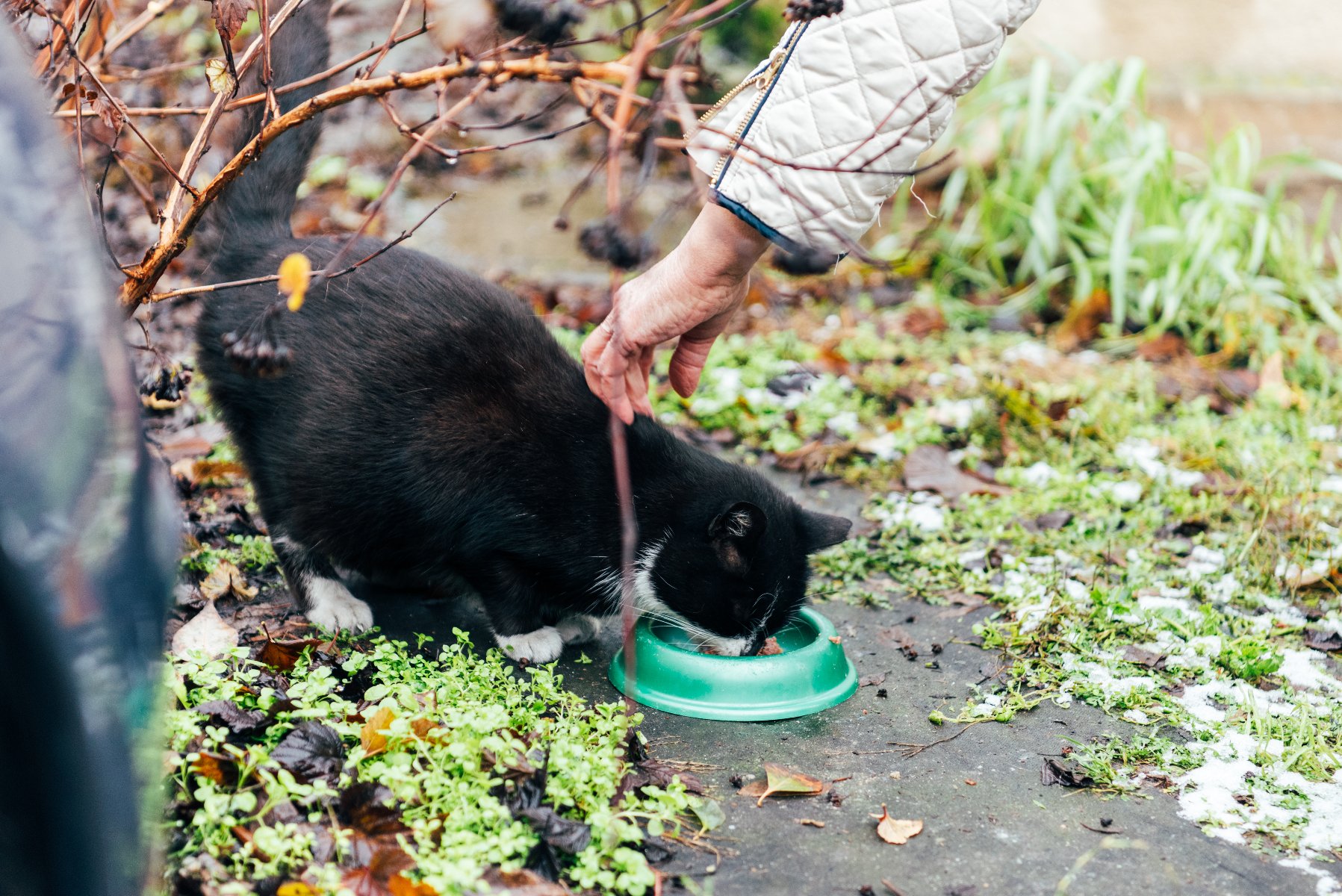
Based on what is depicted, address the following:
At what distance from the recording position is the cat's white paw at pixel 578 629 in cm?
302

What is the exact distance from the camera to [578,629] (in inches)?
119

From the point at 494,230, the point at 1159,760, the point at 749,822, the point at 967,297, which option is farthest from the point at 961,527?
the point at 494,230

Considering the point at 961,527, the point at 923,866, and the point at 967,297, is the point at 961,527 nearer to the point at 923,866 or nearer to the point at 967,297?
the point at 923,866

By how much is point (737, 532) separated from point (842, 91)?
3.45 ft

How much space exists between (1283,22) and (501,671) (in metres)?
8.32

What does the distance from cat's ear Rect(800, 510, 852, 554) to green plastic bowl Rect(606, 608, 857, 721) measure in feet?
1.02

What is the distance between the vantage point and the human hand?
2316mm

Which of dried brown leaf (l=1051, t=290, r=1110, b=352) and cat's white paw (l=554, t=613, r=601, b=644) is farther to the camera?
dried brown leaf (l=1051, t=290, r=1110, b=352)

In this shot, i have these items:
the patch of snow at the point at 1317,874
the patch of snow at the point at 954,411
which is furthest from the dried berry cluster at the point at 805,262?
the patch of snow at the point at 954,411

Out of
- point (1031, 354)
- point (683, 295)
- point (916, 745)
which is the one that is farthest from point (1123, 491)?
point (683, 295)

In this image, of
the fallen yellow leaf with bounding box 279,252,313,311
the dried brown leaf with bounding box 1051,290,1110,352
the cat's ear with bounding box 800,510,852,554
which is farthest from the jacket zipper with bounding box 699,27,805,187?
the dried brown leaf with bounding box 1051,290,1110,352

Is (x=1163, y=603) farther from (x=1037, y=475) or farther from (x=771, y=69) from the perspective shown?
(x=771, y=69)

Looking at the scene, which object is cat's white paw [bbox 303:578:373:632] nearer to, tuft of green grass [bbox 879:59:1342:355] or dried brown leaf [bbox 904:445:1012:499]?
dried brown leaf [bbox 904:445:1012:499]

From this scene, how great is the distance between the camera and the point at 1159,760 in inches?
91.8
